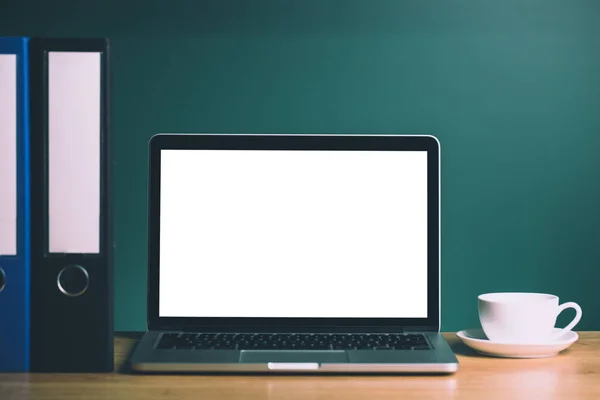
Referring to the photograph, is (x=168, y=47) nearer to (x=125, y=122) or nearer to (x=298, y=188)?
(x=125, y=122)

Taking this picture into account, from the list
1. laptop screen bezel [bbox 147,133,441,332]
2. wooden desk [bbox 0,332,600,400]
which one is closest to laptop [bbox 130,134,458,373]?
laptop screen bezel [bbox 147,133,441,332]

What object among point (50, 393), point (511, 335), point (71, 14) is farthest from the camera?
point (71, 14)

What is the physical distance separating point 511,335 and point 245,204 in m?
0.42

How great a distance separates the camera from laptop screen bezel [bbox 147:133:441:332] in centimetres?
99

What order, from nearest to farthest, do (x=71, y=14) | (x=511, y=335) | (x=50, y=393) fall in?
1. (x=50, y=393)
2. (x=511, y=335)
3. (x=71, y=14)

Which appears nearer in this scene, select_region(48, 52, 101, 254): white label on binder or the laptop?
select_region(48, 52, 101, 254): white label on binder

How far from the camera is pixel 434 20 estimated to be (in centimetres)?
115

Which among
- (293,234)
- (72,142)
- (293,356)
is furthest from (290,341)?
(72,142)

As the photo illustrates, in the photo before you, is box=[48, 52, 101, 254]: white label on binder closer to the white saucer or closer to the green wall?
the green wall

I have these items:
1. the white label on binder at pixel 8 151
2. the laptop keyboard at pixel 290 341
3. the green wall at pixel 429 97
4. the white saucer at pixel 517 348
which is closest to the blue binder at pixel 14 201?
the white label on binder at pixel 8 151

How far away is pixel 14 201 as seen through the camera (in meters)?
0.85

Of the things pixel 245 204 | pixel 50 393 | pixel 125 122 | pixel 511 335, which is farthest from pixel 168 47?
pixel 511 335

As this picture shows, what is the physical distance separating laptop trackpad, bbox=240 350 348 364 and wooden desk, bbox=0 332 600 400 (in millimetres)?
23

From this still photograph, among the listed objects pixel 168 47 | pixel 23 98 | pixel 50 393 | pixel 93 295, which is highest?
pixel 168 47
